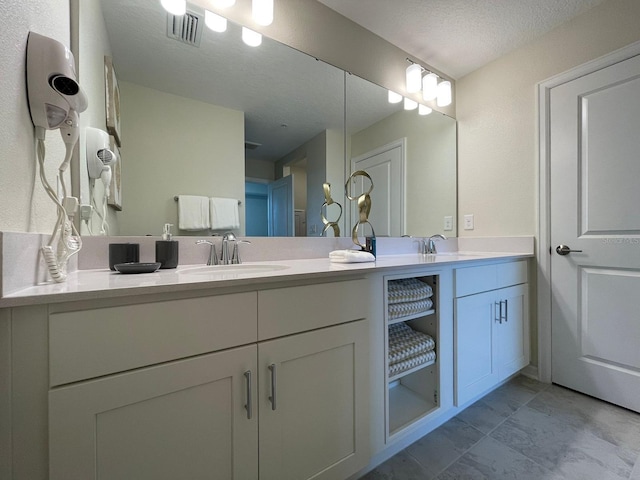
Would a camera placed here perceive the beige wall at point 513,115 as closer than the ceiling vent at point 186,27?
No

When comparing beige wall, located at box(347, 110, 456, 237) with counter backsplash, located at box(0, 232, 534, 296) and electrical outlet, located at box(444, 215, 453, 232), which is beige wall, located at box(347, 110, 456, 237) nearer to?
electrical outlet, located at box(444, 215, 453, 232)

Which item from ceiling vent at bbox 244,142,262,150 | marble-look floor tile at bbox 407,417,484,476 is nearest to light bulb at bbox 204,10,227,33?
ceiling vent at bbox 244,142,262,150

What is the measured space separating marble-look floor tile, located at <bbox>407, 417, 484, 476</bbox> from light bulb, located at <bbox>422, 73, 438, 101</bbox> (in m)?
2.13

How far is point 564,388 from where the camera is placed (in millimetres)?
1688

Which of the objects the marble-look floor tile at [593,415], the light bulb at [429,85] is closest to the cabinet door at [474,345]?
the marble-look floor tile at [593,415]

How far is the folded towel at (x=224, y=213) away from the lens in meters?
1.26

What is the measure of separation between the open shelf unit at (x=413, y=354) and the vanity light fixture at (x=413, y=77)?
142 cm

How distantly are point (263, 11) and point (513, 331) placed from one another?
2.24 metres

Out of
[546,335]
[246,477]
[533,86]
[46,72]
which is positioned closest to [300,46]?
[46,72]

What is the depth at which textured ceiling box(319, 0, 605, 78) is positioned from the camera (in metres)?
1.56

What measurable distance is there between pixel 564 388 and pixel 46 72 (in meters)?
2.76

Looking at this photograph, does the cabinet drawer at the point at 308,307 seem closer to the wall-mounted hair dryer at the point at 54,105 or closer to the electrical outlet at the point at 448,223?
the wall-mounted hair dryer at the point at 54,105

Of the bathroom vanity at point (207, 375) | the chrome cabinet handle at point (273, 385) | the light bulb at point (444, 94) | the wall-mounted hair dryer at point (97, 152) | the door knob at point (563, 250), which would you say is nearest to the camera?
the bathroom vanity at point (207, 375)

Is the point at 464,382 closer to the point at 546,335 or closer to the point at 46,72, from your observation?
the point at 546,335
